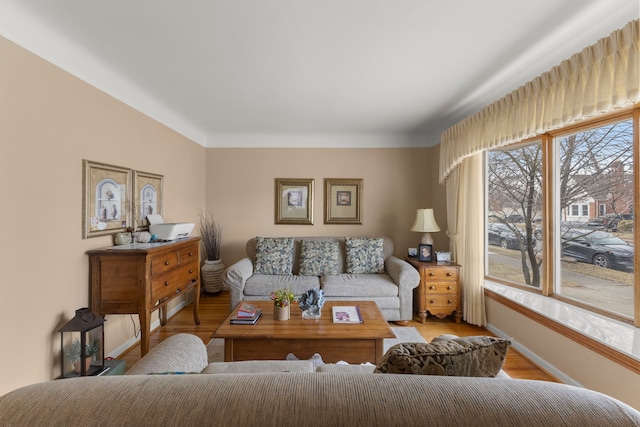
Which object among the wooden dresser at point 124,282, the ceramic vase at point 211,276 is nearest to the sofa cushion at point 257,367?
the wooden dresser at point 124,282

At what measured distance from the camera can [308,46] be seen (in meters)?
1.90

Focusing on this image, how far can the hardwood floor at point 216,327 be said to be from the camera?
2.19 m

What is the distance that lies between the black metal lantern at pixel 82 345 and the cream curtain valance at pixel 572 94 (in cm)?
360

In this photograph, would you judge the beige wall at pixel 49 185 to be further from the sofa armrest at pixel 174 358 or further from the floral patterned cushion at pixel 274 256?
the floral patterned cushion at pixel 274 256

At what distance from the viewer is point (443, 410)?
0.59 m

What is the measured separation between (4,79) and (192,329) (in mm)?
2506

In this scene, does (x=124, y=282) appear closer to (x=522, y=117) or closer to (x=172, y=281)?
(x=172, y=281)

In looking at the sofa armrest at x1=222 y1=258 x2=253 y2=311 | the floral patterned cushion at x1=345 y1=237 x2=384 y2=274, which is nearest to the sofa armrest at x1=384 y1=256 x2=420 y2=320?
the floral patterned cushion at x1=345 y1=237 x2=384 y2=274

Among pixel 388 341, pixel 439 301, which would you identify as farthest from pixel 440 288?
pixel 388 341

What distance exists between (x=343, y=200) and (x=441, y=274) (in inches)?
68.4

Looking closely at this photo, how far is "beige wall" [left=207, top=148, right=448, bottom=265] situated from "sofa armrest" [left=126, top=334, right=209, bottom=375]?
280 cm

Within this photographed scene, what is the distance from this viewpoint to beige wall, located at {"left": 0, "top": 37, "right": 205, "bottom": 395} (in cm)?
155

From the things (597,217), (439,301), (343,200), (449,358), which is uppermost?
(343,200)

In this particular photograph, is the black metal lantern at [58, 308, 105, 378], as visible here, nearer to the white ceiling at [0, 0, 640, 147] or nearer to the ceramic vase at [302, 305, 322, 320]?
the ceramic vase at [302, 305, 322, 320]
